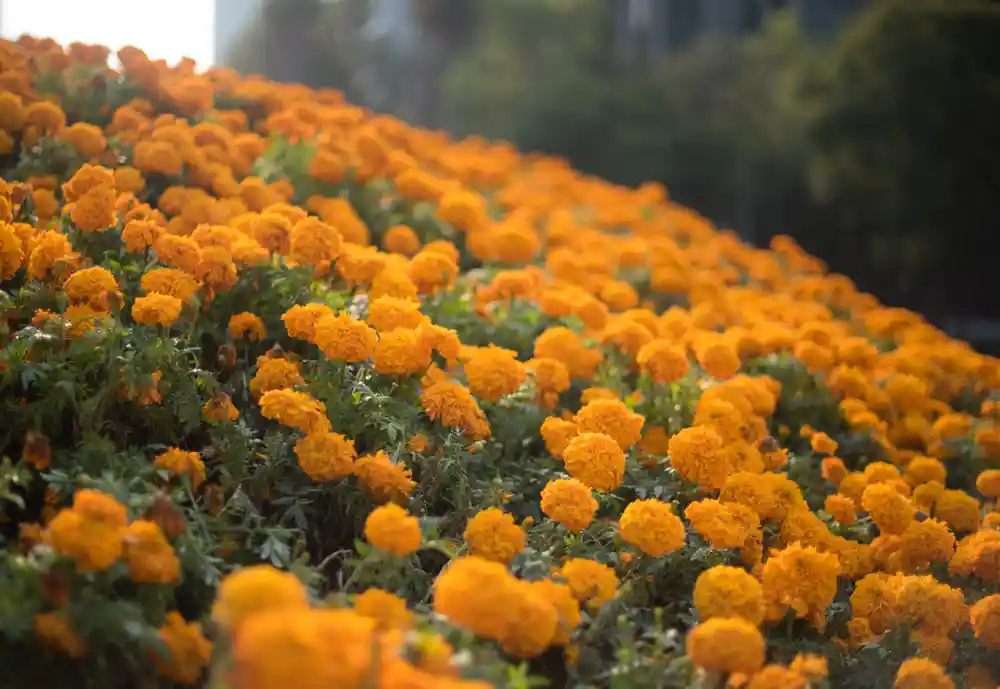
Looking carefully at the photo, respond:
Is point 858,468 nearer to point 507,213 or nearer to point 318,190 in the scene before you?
point 318,190

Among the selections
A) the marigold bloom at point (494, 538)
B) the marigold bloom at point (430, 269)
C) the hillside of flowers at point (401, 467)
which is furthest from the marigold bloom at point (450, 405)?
the marigold bloom at point (430, 269)

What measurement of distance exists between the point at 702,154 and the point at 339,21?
13.6 feet

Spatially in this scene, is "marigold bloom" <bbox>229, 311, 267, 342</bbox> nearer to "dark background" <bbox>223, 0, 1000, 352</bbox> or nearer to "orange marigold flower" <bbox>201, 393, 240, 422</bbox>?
"orange marigold flower" <bbox>201, 393, 240, 422</bbox>

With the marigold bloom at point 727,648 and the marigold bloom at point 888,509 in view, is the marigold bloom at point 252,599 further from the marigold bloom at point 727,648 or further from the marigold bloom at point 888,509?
the marigold bloom at point 888,509

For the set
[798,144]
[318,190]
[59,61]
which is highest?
[798,144]

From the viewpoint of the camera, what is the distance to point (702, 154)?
919cm

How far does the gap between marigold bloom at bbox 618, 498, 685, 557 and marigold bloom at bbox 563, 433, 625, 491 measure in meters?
0.15

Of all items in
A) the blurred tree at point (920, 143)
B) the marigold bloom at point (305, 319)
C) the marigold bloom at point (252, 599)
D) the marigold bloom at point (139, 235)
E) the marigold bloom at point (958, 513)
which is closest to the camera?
the marigold bloom at point (252, 599)

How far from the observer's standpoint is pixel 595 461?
7.04ft

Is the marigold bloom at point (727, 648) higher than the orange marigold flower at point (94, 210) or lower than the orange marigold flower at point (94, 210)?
lower

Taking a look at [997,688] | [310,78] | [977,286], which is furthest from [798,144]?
Answer: [997,688]

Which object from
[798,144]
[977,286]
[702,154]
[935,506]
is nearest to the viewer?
[935,506]

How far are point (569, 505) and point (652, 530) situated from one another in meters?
0.18

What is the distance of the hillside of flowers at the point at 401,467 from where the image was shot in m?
1.52
